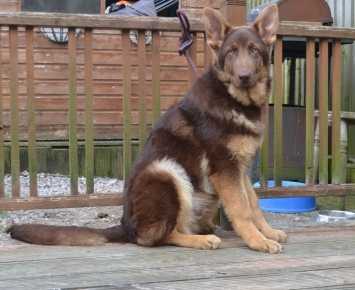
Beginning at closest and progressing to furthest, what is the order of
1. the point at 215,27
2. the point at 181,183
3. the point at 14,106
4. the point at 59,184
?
the point at 181,183 → the point at 215,27 → the point at 14,106 → the point at 59,184

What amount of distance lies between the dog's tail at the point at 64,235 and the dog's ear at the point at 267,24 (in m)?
1.38

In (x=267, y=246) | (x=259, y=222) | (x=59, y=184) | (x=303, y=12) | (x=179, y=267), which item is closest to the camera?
(x=179, y=267)

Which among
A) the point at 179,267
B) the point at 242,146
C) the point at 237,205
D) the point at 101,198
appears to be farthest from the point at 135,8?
the point at 179,267

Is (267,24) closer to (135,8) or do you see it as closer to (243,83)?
(243,83)

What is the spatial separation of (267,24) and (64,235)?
5.45 ft

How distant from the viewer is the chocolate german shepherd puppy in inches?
132

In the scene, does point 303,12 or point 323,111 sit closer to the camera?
point 323,111

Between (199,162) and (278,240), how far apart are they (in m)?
0.66

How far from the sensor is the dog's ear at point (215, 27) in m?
3.50

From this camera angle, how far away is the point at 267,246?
10.8ft

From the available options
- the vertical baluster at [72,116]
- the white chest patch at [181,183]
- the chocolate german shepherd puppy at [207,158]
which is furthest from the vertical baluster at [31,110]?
the white chest patch at [181,183]

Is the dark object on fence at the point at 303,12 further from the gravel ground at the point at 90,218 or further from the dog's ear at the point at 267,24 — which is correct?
the dog's ear at the point at 267,24

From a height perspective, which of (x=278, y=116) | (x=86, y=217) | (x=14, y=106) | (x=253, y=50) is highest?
(x=253, y=50)

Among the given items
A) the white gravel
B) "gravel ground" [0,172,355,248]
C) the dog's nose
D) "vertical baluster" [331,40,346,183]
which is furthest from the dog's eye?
the white gravel
